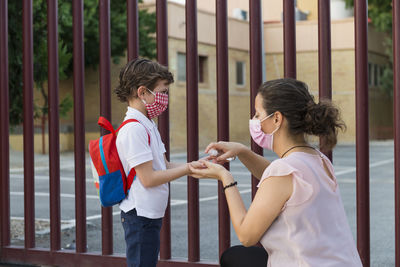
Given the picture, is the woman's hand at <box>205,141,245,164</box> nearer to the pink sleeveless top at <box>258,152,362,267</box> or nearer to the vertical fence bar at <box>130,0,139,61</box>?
the pink sleeveless top at <box>258,152,362,267</box>

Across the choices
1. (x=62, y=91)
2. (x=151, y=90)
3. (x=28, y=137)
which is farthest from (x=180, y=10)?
(x=151, y=90)

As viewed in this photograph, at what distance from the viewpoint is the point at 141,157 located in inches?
117

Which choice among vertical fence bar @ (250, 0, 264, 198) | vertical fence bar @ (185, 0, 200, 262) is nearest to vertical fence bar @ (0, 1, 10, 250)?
vertical fence bar @ (185, 0, 200, 262)

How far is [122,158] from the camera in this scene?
3.09 metres

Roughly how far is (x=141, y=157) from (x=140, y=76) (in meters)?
0.42

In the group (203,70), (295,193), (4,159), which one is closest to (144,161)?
(295,193)

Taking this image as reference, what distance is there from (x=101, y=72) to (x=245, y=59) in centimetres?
3084

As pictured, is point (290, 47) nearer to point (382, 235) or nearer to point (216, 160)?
point (216, 160)

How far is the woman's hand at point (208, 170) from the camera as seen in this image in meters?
2.66

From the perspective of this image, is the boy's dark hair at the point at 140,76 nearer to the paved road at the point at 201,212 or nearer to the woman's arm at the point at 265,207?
the woman's arm at the point at 265,207

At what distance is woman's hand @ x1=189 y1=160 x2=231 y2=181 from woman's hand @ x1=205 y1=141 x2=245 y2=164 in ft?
0.52

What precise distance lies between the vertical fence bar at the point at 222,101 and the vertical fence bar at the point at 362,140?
87cm

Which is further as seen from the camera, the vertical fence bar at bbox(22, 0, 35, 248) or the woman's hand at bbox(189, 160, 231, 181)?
the vertical fence bar at bbox(22, 0, 35, 248)

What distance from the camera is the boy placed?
300 centimetres
